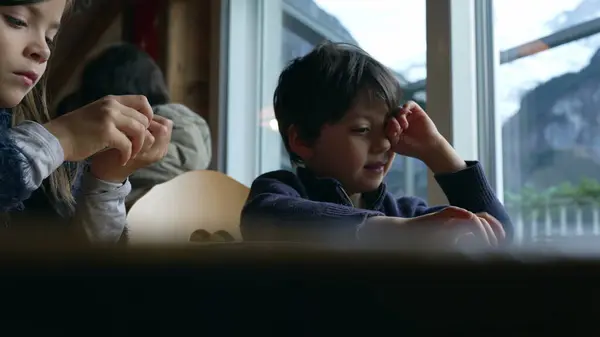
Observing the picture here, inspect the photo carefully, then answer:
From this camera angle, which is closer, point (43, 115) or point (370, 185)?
point (43, 115)

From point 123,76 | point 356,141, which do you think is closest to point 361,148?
point 356,141

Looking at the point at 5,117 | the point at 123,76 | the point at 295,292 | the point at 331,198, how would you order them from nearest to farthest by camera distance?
the point at 295,292
the point at 5,117
the point at 331,198
the point at 123,76

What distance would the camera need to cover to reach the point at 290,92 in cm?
84

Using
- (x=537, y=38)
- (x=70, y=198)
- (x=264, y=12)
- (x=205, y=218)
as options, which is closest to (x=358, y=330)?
(x=70, y=198)

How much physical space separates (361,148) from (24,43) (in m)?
0.41

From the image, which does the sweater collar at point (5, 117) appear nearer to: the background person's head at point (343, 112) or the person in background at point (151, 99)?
the background person's head at point (343, 112)

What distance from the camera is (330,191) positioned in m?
0.76

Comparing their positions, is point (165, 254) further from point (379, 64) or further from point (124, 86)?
point (124, 86)

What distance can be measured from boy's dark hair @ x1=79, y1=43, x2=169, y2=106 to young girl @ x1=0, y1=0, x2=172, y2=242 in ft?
1.33

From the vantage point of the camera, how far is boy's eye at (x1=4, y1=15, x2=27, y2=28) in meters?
0.49

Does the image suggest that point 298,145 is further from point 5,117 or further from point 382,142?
point 5,117

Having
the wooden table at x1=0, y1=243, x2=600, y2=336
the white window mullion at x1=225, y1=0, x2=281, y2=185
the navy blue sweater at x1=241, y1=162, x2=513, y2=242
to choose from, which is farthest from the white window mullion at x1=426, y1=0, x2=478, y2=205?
the white window mullion at x1=225, y1=0, x2=281, y2=185

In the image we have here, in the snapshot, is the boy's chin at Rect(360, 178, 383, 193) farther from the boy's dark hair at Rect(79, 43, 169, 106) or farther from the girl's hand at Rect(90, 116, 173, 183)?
the boy's dark hair at Rect(79, 43, 169, 106)

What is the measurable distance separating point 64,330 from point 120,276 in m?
0.01
